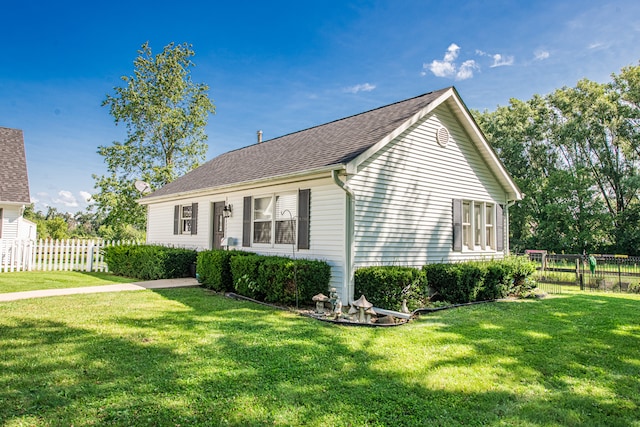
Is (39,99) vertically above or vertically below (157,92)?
below

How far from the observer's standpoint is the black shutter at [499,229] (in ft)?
40.3

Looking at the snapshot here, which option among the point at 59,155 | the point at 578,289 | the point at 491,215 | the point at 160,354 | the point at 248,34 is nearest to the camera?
the point at 160,354

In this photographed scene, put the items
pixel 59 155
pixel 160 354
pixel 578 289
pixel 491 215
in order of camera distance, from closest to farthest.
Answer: pixel 160 354 → pixel 491 215 → pixel 578 289 → pixel 59 155

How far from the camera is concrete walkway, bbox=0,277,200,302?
8578 mm

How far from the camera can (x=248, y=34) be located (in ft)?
50.9

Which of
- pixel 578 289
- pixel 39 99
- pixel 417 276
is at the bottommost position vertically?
pixel 578 289

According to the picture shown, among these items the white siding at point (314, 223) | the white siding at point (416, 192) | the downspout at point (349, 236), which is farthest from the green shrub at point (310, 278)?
the white siding at point (416, 192)

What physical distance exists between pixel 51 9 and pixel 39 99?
8187 millimetres

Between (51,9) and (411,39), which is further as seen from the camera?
(411,39)

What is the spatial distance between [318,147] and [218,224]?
444 centimetres

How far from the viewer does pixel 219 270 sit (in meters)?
9.69

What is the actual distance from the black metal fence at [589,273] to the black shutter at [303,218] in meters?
9.29

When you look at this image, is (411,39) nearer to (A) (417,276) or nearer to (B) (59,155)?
(A) (417,276)

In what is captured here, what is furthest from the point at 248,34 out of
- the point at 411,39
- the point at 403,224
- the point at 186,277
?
the point at 403,224
